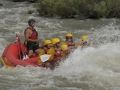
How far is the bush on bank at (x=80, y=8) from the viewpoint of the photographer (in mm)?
13914

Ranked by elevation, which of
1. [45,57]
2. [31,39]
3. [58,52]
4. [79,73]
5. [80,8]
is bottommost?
[79,73]

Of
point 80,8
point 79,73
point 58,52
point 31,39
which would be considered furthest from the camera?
point 80,8

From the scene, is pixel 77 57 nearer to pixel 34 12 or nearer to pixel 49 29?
pixel 49 29

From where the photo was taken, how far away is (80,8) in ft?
47.9

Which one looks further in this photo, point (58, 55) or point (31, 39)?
point (31, 39)

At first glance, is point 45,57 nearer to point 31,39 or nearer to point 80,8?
point 31,39

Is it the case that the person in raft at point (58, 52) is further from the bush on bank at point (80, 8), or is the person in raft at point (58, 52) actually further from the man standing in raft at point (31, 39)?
the bush on bank at point (80, 8)

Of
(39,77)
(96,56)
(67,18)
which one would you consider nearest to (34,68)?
(39,77)

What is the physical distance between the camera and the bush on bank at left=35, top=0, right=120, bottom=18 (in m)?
13.9

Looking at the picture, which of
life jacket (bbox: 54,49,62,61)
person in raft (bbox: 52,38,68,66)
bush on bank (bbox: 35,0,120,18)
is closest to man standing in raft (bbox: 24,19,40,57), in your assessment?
person in raft (bbox: 52,38,68,66)

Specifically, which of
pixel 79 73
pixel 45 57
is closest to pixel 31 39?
pixel 45 57

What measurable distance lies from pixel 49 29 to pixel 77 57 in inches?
196

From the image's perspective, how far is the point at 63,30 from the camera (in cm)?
1252

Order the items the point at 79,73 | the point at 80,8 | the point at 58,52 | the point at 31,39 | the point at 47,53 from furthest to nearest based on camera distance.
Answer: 1. the point at 80,8
2. the point at 31,39
3. the point at 47,53
4. the point at 58,52
5. the point at 79,73
